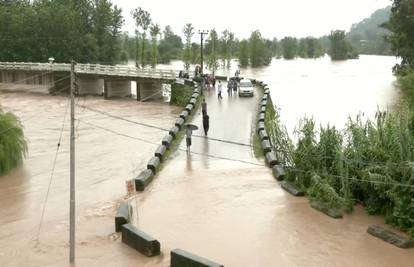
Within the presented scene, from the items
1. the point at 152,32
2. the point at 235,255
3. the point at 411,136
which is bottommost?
A: the point at 235,255

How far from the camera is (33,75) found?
2574 inches

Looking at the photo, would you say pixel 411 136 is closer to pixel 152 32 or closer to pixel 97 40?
pixel 97 40

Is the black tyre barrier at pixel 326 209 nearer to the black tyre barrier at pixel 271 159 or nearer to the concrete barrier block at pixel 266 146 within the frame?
the black tyre barrier at pixel 271 159

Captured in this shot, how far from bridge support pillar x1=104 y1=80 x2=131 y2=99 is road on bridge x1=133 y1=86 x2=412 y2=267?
3478 cm

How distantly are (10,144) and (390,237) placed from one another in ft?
57.2

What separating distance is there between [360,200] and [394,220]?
201cm

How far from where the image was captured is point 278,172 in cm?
2003

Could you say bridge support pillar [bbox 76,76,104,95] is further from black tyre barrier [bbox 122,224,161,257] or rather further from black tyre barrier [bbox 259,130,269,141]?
black tyre barrier [bbox 122,224,161,257]

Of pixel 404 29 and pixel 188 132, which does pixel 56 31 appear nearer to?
pixel 404 29

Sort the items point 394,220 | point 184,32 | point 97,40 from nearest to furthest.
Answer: point 394,220 < point 97,40 < point 184,32

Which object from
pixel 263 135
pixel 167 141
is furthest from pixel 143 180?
pixel 263 135

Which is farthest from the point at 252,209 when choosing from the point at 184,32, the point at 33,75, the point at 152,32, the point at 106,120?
the point at 184,32

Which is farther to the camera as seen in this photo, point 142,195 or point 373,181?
point 142,195

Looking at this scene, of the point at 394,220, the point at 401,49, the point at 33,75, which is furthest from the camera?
the point at 33,75
